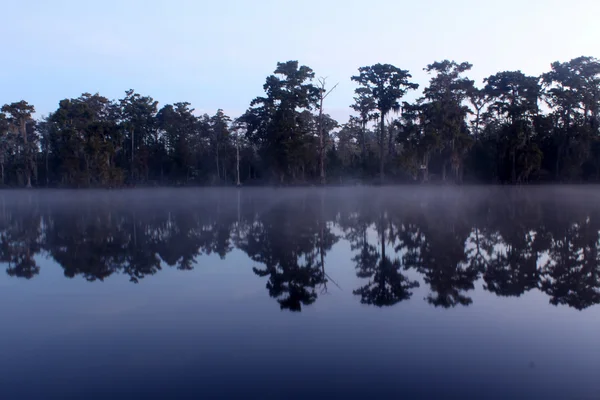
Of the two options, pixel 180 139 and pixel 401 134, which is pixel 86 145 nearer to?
pixel 180 139

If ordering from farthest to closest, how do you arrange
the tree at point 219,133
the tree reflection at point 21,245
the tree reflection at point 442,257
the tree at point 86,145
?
the tree at point 219,133
the tree at point 86,145
the tree reflection at point 21,245
the tree reflection at point 442,257

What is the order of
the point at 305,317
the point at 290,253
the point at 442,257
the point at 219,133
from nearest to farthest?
the point at 305,317
the point at 442,257
the point at 290,253
the point at 219,133

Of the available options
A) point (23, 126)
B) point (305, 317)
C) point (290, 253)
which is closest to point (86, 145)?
point (23, 126)

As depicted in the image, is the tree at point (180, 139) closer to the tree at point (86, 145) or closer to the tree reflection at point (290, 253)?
the tree at point (86, 145)

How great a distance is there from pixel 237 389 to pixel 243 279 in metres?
3.81

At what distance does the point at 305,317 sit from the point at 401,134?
37.6 metres

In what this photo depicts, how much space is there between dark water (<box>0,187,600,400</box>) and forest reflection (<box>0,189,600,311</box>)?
0.06 meters

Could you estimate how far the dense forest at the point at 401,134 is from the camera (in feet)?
134

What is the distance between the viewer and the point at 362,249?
10227 mm

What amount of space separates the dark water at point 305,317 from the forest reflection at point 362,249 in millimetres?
57

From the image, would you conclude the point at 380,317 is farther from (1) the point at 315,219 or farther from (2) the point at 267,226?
(1) the point at 315,219

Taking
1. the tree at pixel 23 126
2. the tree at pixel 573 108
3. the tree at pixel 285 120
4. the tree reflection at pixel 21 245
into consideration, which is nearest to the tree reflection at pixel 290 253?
the tree reflection at pixel 21 245

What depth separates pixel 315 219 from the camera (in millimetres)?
15836

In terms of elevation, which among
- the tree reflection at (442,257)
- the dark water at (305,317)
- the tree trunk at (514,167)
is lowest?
the dark water at (305,317)
